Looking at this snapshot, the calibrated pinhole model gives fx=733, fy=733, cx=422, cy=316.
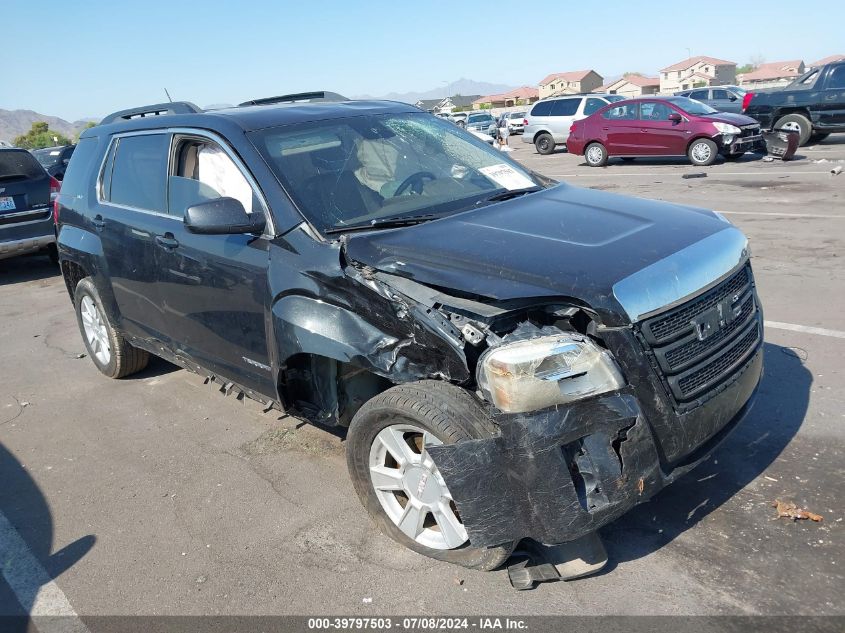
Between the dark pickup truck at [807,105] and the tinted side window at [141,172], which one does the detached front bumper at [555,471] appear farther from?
the dark pickup truck at [807,105]

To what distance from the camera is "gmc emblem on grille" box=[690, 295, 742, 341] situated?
302cm

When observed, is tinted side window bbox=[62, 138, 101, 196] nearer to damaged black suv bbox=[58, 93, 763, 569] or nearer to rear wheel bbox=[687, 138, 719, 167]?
damaged black suv bbox=[58, 93, 763, 569]

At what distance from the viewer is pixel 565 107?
22891 millimetres

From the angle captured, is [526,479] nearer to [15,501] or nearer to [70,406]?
[15,501]

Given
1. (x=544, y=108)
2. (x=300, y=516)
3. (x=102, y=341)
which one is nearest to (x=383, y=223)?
(x=300, y=516)

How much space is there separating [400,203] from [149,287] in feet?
6.23

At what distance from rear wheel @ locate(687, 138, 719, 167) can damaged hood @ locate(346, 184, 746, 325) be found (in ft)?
45.4

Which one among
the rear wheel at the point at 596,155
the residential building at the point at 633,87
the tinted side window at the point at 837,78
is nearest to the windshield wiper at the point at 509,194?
the rear wheel at the point at 596,155

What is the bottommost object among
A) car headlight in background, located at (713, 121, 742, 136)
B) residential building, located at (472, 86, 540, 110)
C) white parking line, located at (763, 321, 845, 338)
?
residential building, located at (472, 86, 540, 110)

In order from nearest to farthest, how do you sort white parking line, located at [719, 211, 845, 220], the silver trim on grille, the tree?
the silver trim on grille → white parking line, located at [719, 211, 845, 220] → the tree

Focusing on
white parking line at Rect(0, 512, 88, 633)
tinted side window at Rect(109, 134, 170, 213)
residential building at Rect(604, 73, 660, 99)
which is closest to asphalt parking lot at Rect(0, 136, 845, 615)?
white parking line at Rect(0, 512, 88, 633)

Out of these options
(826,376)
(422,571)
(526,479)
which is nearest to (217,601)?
(422,571)

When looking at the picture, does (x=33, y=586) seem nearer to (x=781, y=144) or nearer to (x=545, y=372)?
(x=545, y=372)

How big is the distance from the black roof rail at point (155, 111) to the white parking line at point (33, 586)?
2.76 m
